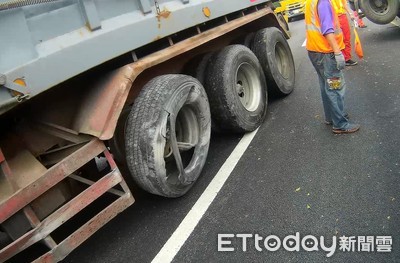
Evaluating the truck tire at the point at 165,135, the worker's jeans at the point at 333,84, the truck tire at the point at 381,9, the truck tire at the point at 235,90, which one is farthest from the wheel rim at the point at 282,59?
A: the truck tire at the point at 381,9

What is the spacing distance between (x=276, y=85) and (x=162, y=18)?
2.58 meters

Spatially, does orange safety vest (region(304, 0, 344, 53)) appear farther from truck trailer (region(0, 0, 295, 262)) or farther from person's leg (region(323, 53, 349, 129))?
truck trailer (region(0, 0, 295, 262))

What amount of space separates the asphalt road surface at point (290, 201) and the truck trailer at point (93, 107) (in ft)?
1.14

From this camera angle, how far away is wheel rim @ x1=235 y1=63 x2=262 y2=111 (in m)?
4.86

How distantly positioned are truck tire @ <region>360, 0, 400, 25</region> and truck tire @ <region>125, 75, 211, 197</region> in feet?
18.8

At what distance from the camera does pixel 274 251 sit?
271 centimetres

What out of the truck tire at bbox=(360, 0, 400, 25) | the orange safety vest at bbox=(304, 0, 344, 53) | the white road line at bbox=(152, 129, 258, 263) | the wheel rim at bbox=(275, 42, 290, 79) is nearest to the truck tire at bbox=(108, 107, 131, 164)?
the white road line at bbox=(152, 129, 258, 263)

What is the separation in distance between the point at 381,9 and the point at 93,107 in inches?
276

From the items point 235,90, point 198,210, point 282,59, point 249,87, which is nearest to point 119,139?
point 198,210

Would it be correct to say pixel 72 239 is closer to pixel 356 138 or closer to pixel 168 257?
pixel 168 257

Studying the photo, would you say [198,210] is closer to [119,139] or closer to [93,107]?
[119,139]

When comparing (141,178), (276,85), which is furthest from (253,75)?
(141,178)

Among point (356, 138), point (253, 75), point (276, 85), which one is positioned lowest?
point (356, 138)

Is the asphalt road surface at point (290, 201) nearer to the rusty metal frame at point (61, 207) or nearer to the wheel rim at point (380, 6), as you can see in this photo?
the rusty metal frame at point (61, 207)
